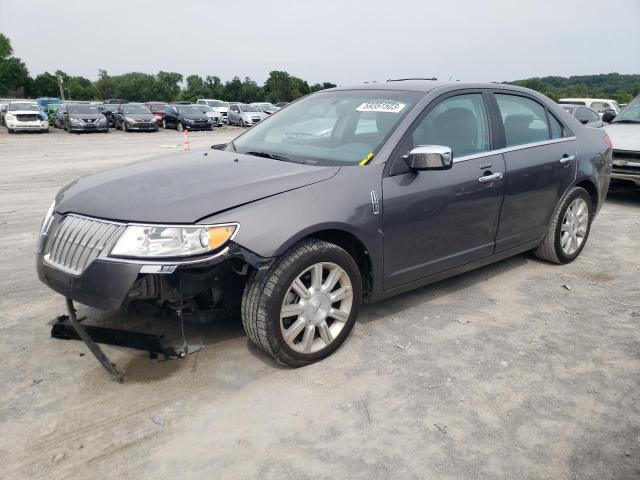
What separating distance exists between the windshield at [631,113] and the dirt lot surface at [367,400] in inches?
227

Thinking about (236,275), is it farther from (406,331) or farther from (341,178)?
(406,331)

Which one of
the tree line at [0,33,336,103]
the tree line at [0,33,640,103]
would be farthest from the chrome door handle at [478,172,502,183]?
the tree line at [0,33,336,103]

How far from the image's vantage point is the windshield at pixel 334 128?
11.8ft

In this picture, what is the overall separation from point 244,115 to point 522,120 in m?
28.9

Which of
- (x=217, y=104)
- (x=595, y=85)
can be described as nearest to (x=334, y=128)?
(x=217, y=104)

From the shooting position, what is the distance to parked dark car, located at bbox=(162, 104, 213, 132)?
28.5m

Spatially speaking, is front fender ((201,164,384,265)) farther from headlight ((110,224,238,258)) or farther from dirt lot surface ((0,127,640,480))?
dirt lot surface ((0,127,640,480))

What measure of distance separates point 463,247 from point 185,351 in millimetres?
2170

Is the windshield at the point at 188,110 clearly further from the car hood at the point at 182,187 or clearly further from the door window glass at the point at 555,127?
the car hood at the point at 182,187

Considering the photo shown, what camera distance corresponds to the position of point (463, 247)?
4.02m

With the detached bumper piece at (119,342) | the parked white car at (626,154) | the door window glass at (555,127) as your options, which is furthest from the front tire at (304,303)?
the parked white car at (626,154)

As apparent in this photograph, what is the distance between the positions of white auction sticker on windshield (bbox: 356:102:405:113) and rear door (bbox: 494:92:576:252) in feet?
3.48

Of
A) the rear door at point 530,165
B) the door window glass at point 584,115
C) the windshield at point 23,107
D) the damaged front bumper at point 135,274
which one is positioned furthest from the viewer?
the windshield at point 23,107

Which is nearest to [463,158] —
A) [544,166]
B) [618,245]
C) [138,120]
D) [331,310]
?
[544,166]
